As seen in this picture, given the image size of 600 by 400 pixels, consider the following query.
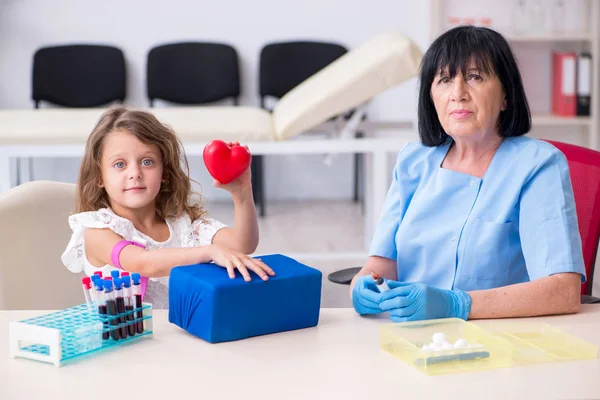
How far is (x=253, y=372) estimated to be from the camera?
1.16 meters

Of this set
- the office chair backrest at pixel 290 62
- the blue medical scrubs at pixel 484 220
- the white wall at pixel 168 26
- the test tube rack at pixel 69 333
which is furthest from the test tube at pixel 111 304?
the white wall at pixel 168 26

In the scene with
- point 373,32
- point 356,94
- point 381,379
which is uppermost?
point 373,32

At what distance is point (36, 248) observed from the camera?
1.82 metres

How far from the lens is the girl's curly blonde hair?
175 centimetres

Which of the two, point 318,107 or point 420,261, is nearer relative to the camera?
point 420,261

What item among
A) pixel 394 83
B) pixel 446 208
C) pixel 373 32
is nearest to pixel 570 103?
pixel 373 32

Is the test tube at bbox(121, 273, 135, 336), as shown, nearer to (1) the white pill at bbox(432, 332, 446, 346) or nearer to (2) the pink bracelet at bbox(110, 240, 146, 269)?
(2) the pink bracelet at bbox(110, 240, 146, 269)

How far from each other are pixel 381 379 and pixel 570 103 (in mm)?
3968

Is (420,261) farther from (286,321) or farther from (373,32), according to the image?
(373,32)

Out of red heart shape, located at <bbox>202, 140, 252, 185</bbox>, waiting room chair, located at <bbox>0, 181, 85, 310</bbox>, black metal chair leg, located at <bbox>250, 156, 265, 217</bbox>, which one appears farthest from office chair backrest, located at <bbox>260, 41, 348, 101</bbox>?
red heart shape, located at <bbox>202, 140, 252, 185</bbox>

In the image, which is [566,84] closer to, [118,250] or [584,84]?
[584,84]

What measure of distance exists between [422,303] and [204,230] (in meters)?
0.61

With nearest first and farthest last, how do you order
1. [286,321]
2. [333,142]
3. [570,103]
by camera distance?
[286,321] → [333,142] → [570,103]

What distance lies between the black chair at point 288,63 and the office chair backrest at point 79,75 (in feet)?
2.84
